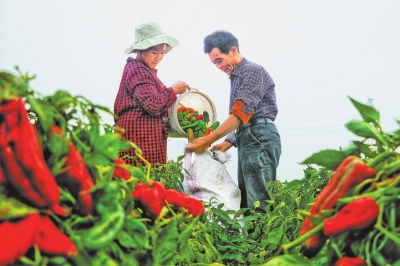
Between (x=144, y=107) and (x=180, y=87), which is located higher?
(x=180, y=87)

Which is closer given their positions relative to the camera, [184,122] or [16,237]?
[16,237]

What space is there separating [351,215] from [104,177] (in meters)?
0.26

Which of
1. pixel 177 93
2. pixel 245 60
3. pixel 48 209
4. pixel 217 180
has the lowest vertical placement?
pixel 217 180

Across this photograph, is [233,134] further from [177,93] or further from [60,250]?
[60,250]

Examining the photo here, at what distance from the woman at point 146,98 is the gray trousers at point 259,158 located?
36 centimetres

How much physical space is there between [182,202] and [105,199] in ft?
0.52

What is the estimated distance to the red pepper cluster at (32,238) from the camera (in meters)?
0.48

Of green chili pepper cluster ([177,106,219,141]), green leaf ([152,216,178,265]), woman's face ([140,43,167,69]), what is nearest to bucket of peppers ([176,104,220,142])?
green chili pepper cluster ([177,106,219,141])

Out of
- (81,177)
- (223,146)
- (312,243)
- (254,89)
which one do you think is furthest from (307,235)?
(223,146)

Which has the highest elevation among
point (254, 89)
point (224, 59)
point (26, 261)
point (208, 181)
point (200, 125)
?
point (224, 59)

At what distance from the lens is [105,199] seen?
535 mm

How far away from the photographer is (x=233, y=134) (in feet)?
8.49

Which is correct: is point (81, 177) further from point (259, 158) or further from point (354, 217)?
point (259, 158)

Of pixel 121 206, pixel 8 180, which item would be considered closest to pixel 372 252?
pixel 121 206
